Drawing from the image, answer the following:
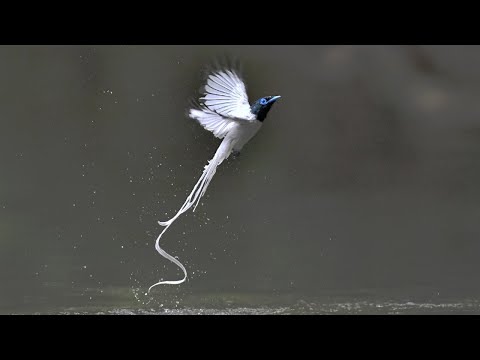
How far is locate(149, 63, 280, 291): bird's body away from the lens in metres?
3.03

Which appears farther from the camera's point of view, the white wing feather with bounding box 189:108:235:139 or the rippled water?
the rippled water

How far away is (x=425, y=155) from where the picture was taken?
3379 mm

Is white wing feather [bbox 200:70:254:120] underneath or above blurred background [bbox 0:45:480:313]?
above

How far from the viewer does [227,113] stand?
305 centimetres

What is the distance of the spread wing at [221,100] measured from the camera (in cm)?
307

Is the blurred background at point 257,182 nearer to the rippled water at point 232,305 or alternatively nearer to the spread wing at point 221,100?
the rippled water at point 232,305

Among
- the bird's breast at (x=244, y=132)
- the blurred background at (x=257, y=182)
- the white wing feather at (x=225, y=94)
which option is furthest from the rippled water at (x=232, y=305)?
the white wing feather at (x=225, y=94)

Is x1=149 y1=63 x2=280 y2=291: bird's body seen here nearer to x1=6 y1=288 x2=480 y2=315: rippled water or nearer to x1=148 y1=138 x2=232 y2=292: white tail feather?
x1=148 y1=138 x2=232 y2=292: white tail feather

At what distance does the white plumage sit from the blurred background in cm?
20

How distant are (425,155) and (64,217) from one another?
127cm

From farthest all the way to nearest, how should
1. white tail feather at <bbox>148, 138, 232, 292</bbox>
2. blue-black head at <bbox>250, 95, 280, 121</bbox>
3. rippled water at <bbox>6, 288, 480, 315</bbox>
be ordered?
1. rippled water at <bbox>6, 288, 480, 315</bbox>
2. white tail feather at <bbox>148, 138, 232, 292</bbox>
3. blue-black head at <bbox>250, 95, 280, 121</bbox>

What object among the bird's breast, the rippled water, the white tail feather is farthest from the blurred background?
the bird's breast

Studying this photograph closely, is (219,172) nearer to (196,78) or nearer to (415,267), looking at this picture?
(196,78)

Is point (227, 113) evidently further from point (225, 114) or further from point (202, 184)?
point (202, 184)
